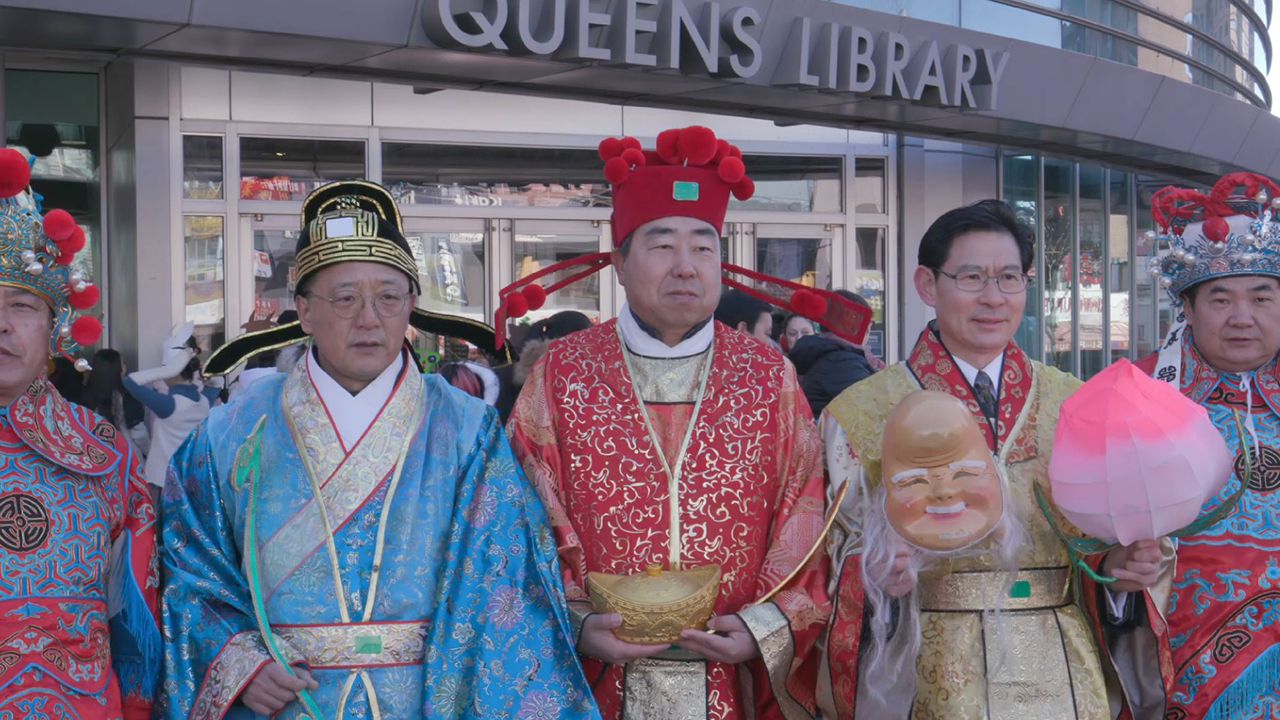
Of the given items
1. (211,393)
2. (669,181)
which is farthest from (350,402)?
(211,393)

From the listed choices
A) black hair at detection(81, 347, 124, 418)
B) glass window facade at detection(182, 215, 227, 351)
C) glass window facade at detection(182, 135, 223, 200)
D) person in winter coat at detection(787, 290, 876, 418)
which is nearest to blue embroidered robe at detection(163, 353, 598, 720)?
person in winter coat at detection(787, 290, 876, 418)

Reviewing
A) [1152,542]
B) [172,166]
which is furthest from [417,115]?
[1152,542]

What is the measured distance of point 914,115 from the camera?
1115 cm

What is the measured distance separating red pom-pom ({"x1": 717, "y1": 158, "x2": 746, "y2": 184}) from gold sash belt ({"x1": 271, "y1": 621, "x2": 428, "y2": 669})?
1345 millimetres

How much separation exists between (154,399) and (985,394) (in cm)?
465

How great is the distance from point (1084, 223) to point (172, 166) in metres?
9.58

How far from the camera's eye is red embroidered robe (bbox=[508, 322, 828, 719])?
3.18 metres

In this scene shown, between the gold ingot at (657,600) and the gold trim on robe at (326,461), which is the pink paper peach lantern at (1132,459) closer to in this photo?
the gold ingot at (657,600)

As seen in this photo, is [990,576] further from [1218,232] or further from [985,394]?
[1218,232]

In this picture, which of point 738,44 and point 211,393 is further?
point 738,44

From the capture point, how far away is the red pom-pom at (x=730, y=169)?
3375mm

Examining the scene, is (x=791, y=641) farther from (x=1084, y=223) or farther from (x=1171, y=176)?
(x=1171, y=176)

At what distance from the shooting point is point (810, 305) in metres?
3.66

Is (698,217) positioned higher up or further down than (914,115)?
further down
